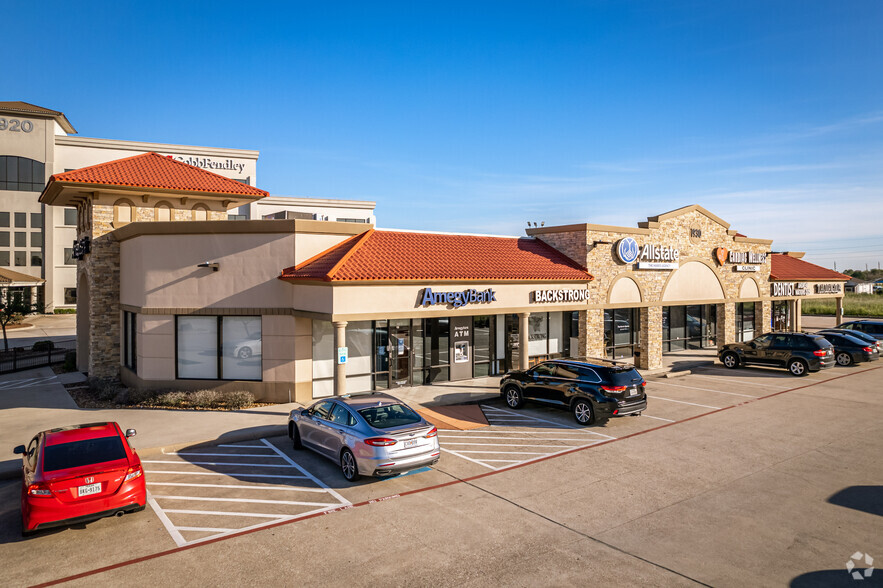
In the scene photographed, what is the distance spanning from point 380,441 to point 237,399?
8903 millimetres

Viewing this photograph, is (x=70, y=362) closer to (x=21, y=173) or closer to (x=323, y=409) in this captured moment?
(x=323, y=409)

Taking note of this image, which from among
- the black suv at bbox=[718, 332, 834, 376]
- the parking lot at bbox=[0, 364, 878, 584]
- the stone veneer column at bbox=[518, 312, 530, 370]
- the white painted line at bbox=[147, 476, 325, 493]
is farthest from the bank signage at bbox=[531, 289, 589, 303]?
the white painted line at bbox=[147, 476, 325, 493]

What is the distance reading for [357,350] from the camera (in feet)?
64.1

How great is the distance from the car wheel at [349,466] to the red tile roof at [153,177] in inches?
567

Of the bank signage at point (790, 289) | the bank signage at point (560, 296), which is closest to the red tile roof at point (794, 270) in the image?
the bank signage at point (790, 289)

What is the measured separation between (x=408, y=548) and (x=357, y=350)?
11577 mm

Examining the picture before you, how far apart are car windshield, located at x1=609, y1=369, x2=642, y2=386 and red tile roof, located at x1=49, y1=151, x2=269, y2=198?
50.7 feet

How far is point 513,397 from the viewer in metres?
18.1

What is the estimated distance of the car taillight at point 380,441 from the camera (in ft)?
35.1

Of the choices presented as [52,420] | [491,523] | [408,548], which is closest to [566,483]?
[491,523]

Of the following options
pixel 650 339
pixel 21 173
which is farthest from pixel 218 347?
pixel 21 173

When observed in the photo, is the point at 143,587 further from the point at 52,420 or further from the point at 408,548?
the point at 52,420

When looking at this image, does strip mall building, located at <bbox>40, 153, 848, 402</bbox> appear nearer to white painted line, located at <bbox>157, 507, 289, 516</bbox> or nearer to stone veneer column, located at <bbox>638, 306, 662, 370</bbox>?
stone veneer column, located at <bbox>638, 306, 662, 370</bbox>

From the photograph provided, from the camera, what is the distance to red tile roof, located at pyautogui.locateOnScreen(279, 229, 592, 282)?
58.9 ft
